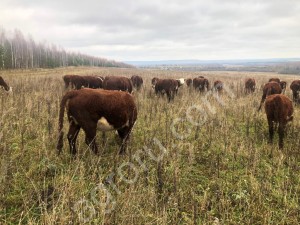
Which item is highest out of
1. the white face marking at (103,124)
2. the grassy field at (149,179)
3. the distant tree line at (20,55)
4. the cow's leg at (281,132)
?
the distant tree line at (20,55)

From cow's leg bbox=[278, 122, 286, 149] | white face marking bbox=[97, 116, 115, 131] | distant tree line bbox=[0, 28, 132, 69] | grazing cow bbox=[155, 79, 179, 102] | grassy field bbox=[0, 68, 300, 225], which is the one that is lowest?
grassy field bbox=[0, 68, 300, 225]

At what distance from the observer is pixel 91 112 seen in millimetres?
5527

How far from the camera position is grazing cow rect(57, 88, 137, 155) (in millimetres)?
5497

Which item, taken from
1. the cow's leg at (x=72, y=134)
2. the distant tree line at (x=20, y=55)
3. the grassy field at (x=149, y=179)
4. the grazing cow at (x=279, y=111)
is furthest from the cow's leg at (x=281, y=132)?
the distant tree line at (x=20, y=55)

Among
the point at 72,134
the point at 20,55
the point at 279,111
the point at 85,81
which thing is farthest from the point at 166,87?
the point at 20,55

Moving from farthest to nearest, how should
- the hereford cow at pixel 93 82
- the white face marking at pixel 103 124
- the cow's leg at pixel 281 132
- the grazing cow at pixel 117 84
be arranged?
the hereford cow at pixel 93 82 < the grazing cow at pixel 117 84 < the cow's leg at pixel 281 132 < the white face marking at pixel 103 124

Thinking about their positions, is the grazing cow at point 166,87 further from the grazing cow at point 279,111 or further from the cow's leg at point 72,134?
the cow's leg at point 72,134

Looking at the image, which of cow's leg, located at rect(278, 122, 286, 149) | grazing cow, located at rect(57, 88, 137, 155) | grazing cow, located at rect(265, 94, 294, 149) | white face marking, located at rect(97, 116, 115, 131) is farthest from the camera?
grazing cow, located at rect(265, 94, 294, 149)

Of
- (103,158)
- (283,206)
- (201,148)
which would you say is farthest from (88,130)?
(283,206)

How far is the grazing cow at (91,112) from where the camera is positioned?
550 cm

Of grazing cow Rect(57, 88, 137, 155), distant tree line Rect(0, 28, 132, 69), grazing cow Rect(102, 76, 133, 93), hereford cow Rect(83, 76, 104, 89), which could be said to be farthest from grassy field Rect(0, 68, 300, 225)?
distant tree line Rect(0, 28, 132, 69)

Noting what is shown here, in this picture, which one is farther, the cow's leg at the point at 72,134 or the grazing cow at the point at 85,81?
the grazing cow at the point at 85,81

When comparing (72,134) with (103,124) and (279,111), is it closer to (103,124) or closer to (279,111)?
(103,124)

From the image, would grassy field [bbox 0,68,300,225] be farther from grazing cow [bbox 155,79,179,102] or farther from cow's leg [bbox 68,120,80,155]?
grazing cow [bbox 155,79,179,102]
